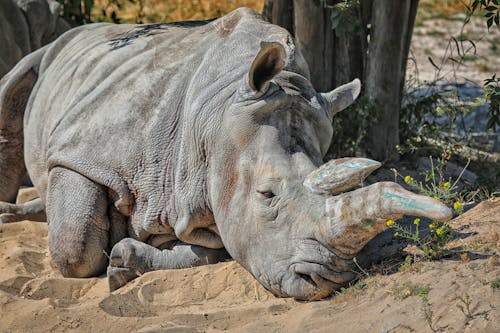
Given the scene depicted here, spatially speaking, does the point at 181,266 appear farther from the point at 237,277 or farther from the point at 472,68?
the point at 472,68

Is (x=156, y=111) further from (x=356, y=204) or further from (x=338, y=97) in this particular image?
(x=356, y=204)

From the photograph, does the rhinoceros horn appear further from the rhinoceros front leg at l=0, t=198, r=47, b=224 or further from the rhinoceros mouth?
the rhinoceros front leg at l=0, t=198, r=47, b=224

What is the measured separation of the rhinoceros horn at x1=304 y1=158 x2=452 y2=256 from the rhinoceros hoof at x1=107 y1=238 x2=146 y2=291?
1.40 metres

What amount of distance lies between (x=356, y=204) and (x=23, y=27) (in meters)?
5.64

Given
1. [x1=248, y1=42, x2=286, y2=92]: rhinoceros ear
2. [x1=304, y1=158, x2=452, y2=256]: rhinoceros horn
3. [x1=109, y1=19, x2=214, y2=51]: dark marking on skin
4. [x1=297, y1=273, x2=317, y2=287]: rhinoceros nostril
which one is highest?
[x1=248, y1=42, x2=286, y2=92]: rhinoceros ear

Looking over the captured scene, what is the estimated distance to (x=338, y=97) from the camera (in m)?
5.80

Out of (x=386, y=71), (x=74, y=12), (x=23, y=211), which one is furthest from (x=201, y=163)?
(x=74, y=12)

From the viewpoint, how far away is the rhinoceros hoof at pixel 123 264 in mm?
5719


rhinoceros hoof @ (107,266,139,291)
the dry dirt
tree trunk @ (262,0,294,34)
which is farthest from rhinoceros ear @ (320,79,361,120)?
tree trunk @ (262,0,294,34)

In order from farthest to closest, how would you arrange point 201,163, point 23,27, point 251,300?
point 23,27 < point 201,163 < point 251,300

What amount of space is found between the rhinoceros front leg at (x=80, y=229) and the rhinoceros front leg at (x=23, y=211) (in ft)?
3.98

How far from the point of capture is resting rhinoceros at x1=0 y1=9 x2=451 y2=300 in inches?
190

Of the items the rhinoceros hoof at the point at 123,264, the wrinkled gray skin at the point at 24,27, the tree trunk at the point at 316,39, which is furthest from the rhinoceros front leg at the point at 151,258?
the wrinkled gray skin at the point at 24,27

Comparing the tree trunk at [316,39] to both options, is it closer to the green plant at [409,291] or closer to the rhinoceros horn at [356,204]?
the rhinoceros horn at [356,204]
